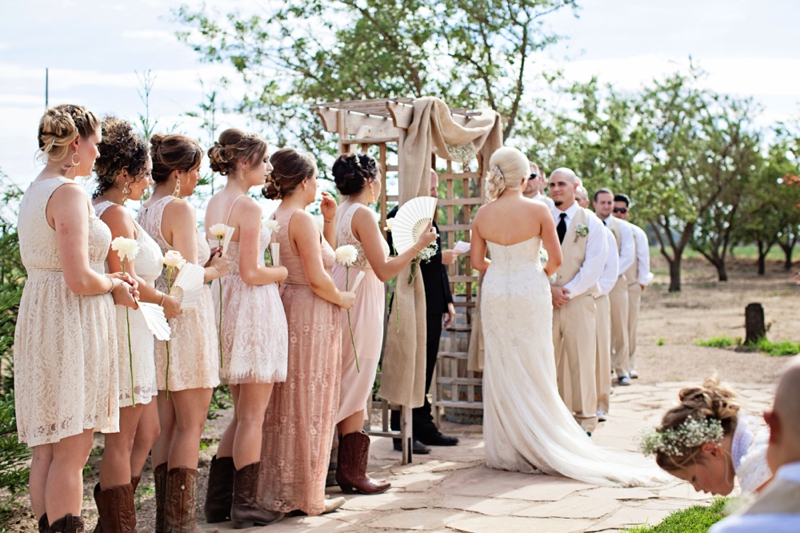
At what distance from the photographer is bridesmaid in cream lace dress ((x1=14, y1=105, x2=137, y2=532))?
3234mm

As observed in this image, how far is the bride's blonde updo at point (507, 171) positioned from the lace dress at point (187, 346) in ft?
7.50

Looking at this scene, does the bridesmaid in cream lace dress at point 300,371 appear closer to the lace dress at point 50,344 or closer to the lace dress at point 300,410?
the lace dress at point 300,410

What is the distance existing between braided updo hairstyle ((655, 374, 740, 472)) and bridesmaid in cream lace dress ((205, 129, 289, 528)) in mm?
2252

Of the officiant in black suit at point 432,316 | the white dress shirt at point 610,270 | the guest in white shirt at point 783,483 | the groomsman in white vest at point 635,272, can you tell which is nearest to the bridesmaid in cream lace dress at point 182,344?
the officiant in black suit at point 432,316

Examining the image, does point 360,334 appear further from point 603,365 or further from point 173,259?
point 603,365

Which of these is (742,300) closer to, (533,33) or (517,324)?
(533,33)

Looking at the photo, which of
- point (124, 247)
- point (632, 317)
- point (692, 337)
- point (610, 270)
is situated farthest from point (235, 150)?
point (692, 337)

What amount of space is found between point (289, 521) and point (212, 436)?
301cm

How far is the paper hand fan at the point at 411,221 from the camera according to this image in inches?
210

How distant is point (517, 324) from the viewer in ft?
18.8

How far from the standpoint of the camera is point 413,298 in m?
5.98

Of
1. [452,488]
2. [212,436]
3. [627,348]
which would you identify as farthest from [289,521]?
[627,348]

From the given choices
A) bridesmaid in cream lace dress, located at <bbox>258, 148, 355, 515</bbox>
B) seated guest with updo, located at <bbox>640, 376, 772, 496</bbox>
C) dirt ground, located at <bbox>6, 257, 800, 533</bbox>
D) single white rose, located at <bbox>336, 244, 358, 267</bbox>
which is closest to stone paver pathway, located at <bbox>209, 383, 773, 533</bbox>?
bridesmaid in cream lace dress, located at <bbox>258, 148, 355, 515</bbox>

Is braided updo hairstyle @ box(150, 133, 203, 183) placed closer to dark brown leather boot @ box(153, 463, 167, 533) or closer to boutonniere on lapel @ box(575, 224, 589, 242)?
dark brown leather boot @ box(153, 463, 167, 533)
